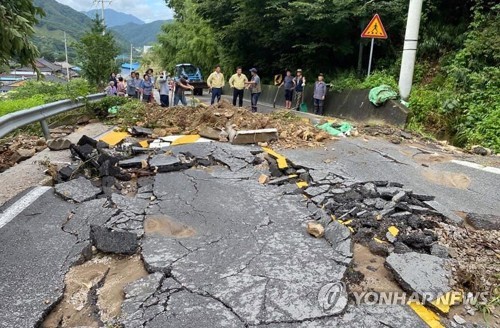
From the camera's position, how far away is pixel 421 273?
9.39 ft

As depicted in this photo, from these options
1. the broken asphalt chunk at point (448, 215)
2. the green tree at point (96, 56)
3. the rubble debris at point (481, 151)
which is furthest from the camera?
the green tree at point (96, 56)

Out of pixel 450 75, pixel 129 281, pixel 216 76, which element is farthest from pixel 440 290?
pixel 216 76

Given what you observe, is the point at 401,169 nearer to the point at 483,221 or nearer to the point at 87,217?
the point at 483,221

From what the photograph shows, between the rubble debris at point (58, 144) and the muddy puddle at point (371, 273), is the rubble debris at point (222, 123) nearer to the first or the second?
the rubble debris at point (58, 144)

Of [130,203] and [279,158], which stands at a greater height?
[279,158]

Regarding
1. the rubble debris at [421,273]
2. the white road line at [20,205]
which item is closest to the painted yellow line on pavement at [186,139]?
the white road line at [20,205]

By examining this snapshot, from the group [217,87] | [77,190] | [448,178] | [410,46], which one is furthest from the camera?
[217,87]

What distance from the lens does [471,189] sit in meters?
5.26

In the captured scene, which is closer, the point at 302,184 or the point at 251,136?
the point at 302,184

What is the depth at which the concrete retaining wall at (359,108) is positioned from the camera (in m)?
10.6

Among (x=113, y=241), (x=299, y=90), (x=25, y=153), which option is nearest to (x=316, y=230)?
(x=113, y=241)

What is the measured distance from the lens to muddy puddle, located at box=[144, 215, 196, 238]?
11.6ft

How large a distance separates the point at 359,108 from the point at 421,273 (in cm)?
1055

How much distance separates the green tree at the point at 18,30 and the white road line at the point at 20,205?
1405 mm
